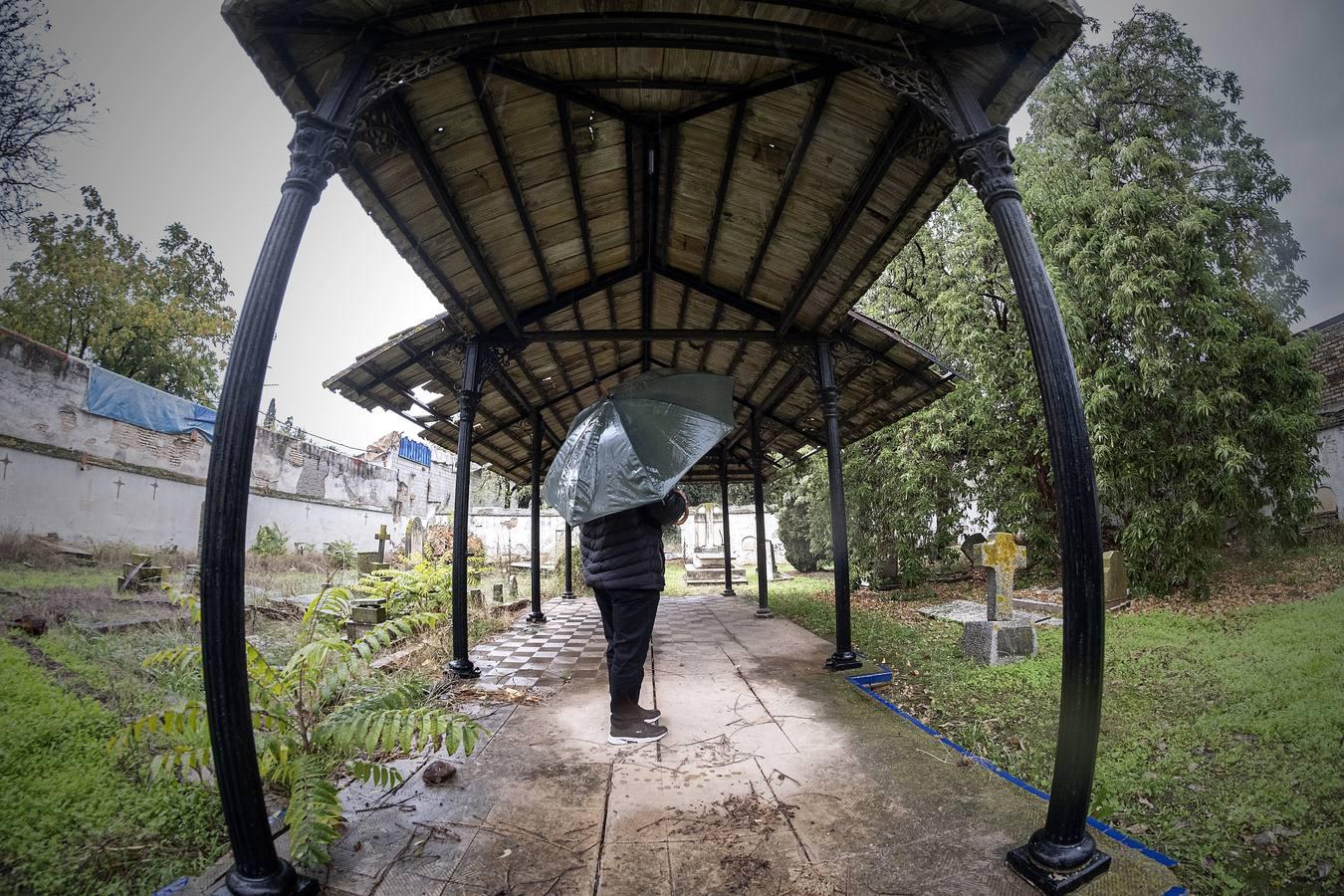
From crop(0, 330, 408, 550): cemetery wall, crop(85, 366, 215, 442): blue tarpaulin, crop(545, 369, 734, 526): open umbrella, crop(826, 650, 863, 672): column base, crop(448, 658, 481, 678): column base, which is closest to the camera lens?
crop(545, 369, 734, 526): open umbrella

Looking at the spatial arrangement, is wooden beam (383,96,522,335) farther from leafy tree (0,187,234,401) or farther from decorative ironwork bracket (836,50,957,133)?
leafy tree (0,187,234,401)

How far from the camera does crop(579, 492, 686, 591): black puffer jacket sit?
3.59 m

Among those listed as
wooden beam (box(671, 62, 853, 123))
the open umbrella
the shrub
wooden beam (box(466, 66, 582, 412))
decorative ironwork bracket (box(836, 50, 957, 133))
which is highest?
wooden beam (box(671, 62, 853, 123))

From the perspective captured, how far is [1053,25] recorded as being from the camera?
2.50 metres

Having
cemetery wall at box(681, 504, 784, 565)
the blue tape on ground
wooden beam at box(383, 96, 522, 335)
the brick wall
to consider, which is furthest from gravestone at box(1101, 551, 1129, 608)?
cemetery wall at box(681, 504, 784, 565)

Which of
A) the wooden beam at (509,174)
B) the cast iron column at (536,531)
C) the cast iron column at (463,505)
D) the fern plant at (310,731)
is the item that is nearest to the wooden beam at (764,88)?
the wooden beam at (509,174)

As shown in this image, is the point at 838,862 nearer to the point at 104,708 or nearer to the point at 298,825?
the point at 298,825

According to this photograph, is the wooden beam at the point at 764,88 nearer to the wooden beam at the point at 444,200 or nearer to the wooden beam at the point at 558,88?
the wooden beam at the point at 558,88

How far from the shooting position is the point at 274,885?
6.30 ft

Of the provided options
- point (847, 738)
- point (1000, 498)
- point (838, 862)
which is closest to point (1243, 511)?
point (1000, 498)

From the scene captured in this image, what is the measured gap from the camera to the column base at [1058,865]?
6.33 feet

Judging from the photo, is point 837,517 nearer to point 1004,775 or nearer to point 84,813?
point 1004,775

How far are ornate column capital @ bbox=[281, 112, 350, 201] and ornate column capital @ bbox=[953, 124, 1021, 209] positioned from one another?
2863 millimetres

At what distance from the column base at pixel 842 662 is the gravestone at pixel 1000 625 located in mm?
1804
